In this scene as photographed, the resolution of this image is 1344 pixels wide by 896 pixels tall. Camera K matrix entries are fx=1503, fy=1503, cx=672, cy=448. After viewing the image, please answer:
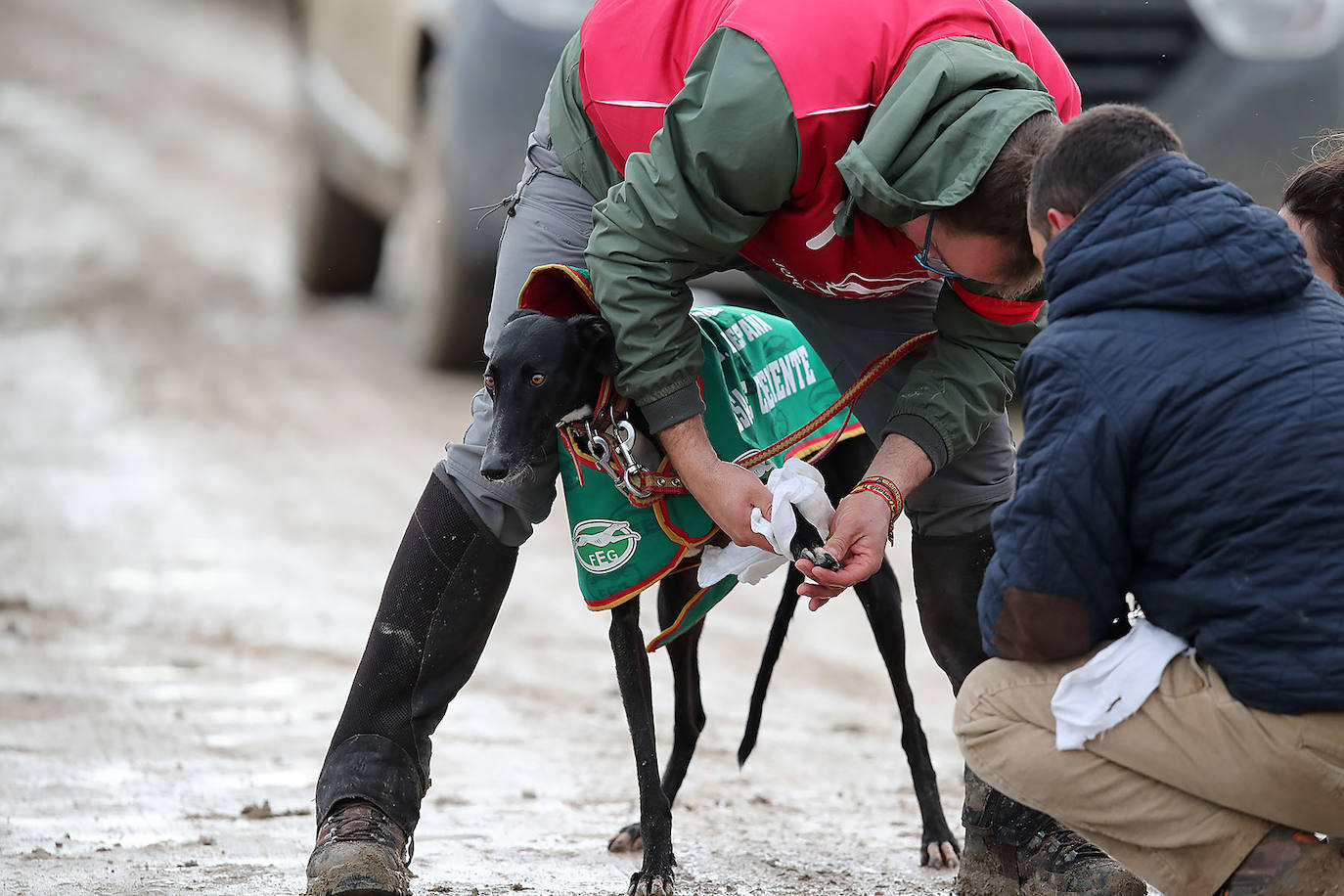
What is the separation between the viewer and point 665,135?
2424 millimetres

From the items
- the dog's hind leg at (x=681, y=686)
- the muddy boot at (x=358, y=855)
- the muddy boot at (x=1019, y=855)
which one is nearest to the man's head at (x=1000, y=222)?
the muddy boot at (x=1019, y=855)

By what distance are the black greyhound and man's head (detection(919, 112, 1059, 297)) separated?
0.53 metres

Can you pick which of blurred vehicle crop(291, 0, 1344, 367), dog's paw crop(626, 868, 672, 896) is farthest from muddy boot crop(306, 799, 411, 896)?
blurred vehicle crop(291, 0, 1344, 367)

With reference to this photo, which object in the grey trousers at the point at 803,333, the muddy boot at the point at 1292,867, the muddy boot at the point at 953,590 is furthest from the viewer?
the muddy boot at the point at 953,590

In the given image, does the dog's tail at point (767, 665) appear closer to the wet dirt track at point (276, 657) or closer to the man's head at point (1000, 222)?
the wet dirt track at point (276, 657)

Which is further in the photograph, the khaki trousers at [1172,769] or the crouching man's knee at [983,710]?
the crouching man's knee at [983,710]

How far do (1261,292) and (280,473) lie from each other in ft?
17.3

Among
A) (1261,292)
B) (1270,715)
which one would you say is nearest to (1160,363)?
(1261,292)

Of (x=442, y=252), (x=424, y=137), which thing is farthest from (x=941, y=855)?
(x=424, y=137)

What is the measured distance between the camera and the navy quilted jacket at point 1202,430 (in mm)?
2041

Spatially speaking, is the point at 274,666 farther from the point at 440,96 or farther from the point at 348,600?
the point at 440,96

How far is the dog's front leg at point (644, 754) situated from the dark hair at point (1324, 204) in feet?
4.70

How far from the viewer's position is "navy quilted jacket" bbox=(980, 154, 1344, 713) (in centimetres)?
204

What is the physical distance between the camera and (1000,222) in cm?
238
